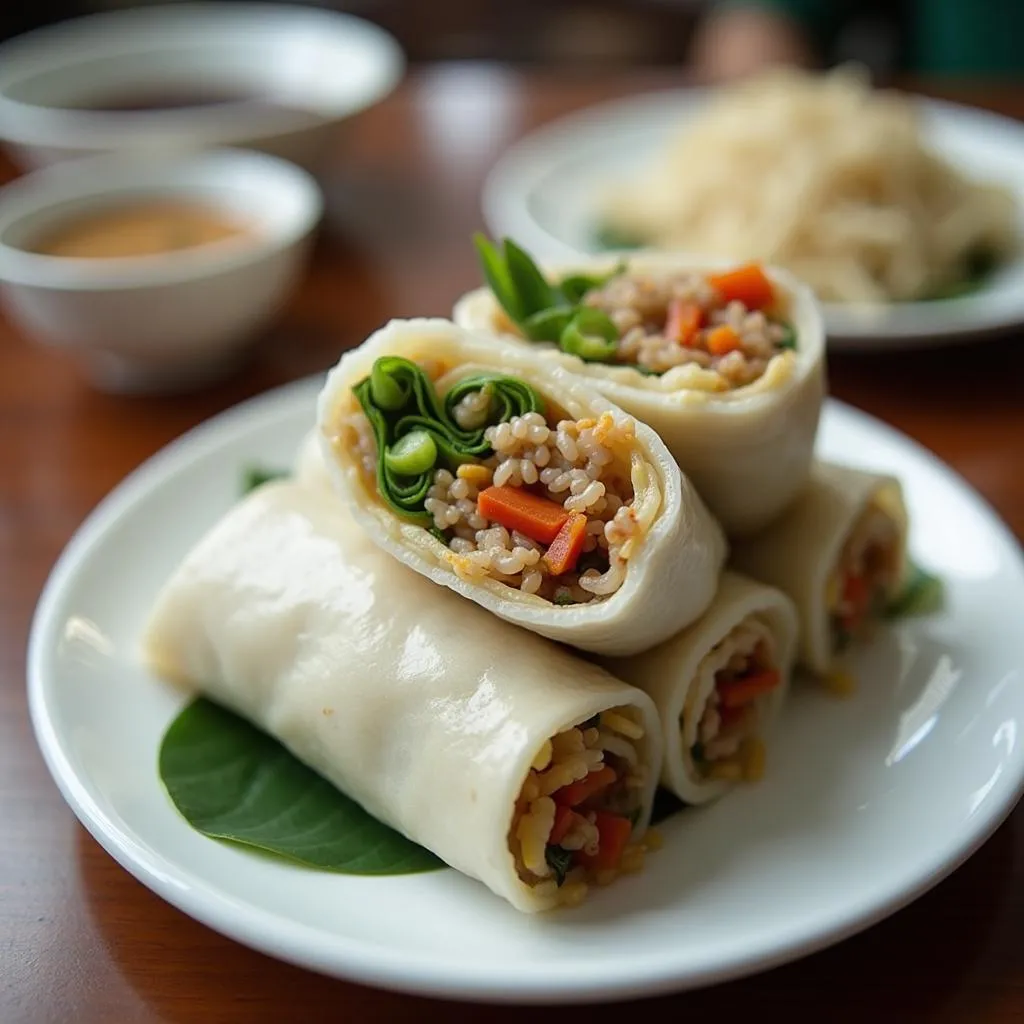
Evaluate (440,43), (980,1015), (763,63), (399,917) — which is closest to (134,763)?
(399,917)

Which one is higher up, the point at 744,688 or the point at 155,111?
the point at 744,688

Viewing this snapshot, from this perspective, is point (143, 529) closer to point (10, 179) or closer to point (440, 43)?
point (10, 179)

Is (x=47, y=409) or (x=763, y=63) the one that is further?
(x=763, y=63)

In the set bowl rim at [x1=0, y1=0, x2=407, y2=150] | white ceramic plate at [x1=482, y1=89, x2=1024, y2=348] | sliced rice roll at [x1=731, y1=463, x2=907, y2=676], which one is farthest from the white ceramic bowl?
sliced rice roll at [x1=731, y1=463, x2=907, y2=676]

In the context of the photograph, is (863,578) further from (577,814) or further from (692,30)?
(692,30)

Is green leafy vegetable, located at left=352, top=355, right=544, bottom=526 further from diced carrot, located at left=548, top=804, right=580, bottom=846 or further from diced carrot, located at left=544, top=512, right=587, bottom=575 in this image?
diced carrot, located at left=548, top=804, right=580, bottom=846

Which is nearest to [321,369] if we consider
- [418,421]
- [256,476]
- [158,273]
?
[158,273]
